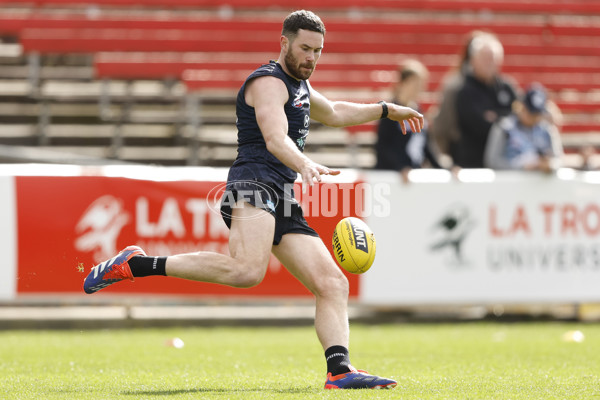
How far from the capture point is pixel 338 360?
5152 mm

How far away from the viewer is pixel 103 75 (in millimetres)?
12188

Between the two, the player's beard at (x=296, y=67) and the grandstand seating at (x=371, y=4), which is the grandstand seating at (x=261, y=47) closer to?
the grandstand seating at (x=371, y=4)

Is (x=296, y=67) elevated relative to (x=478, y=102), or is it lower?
elevated

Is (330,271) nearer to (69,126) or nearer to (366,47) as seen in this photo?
(69,126)

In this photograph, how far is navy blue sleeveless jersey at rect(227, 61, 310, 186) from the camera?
5.29m

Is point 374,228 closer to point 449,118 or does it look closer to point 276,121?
point 449,118

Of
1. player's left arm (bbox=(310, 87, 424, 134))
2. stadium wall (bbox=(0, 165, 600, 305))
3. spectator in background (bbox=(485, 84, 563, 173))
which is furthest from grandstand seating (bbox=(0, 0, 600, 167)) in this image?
player's left arm (bbox=(310, 87, 424, 134))

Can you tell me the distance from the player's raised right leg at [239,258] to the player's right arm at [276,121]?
38cm

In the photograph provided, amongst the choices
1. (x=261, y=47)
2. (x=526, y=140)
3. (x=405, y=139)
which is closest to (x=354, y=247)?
(x=405, y=139)

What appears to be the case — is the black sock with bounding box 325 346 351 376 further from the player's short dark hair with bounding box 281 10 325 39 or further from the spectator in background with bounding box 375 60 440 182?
the spectator in background with bounding box 375 60 440 182

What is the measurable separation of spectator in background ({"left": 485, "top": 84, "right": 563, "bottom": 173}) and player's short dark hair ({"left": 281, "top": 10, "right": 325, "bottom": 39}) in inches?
201

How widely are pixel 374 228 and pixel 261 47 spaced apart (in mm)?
4822

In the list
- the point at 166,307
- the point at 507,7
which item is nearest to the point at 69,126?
the point at 166,307

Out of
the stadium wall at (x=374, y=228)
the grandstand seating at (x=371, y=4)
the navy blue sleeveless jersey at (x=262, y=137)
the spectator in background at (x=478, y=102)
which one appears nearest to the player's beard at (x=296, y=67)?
the navy blue sleeveless jersey at (x=262, y=137)
